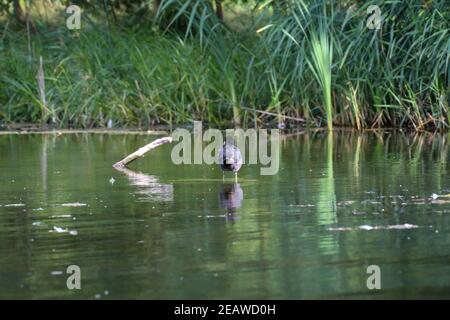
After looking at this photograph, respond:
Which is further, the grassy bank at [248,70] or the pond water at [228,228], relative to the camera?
the grassy bank at [248,70]

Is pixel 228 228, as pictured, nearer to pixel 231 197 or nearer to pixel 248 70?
pixel 231 197

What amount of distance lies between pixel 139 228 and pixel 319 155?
6.32m

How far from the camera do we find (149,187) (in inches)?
481

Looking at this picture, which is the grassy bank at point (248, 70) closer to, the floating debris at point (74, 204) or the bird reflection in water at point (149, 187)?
the bird reflection in water at point (149, 187)

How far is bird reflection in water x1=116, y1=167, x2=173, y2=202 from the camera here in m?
11.4

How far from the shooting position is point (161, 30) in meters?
23.8

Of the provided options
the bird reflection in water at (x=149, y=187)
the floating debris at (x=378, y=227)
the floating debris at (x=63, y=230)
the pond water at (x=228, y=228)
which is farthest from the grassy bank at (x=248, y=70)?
the floating debris at (x=63, y=230)

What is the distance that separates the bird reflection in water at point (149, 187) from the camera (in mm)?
11391

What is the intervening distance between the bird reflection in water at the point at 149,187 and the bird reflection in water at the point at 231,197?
1.65ft

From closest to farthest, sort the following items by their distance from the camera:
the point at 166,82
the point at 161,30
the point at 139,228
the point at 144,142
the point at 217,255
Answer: the point at 217,255, the point at 139,228, the point at 144,142, the point at 166,82, the point at 161,30

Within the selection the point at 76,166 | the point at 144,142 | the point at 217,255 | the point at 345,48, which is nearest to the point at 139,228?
the point at 217,255

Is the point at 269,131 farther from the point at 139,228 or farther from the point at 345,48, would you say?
the point at 139,228

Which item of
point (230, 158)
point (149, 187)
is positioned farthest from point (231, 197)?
point (230, 158)

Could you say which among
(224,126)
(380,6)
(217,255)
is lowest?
(217,255)
